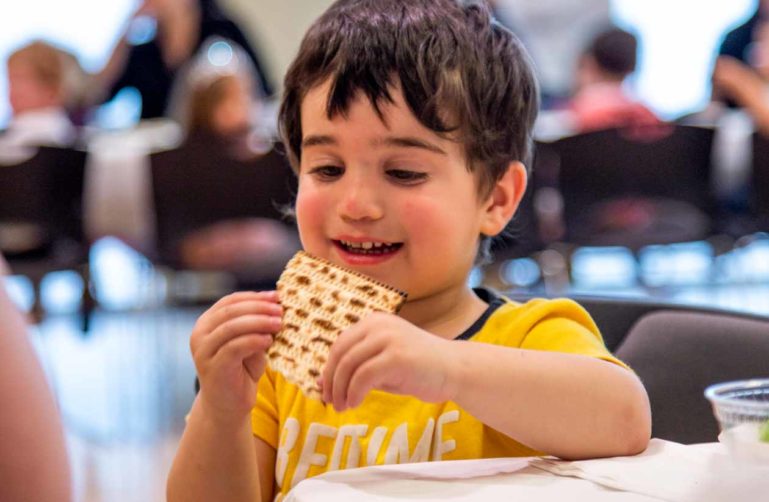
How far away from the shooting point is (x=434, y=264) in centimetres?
125

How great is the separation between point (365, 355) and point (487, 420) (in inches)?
6.6

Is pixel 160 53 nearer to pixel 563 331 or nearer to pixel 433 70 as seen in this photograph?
pixel 433 70

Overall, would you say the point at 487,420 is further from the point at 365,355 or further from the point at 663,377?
the point at 663,377

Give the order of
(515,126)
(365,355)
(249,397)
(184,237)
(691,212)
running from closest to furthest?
1. (365,355)
2. (249,397)
3. (515,126)
4. (184,237)
5. (691,212)

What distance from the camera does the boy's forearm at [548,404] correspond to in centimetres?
98

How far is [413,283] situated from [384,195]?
12 cm

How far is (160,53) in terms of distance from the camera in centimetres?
614

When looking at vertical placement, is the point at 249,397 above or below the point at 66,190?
above

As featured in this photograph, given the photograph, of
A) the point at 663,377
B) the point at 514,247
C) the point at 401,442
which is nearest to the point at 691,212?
the point at 514,247

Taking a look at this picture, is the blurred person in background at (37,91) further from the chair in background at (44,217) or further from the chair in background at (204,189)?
the chair in background at (204,189)

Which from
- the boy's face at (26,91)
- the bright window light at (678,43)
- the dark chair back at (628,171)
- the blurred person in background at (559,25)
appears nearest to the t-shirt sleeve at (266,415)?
the dark chair back at (628,171)

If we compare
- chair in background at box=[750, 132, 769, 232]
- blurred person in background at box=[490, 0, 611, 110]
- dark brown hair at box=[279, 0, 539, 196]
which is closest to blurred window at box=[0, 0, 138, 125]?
blurred person in background at box=[490, 0, 611, 110]

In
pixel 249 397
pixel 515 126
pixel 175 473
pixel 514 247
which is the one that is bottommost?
pixel 514 247

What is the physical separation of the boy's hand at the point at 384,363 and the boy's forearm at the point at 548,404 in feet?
0.10
